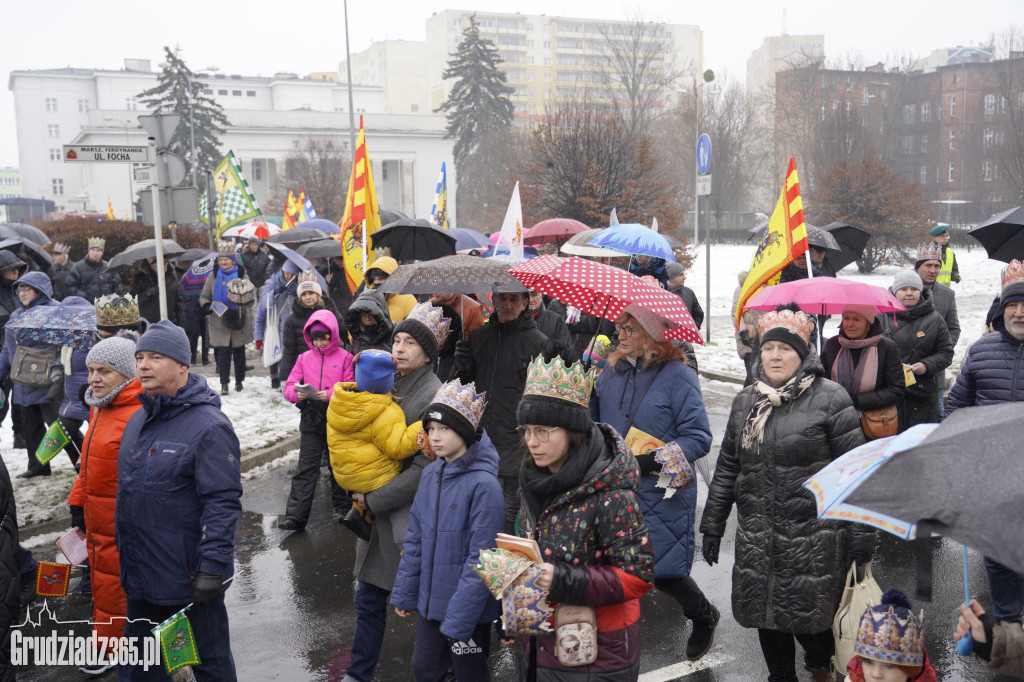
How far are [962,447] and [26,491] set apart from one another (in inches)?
325

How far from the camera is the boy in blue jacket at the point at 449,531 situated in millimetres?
3756

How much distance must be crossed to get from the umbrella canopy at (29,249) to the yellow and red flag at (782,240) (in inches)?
384

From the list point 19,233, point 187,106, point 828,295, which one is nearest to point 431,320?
point 828,295

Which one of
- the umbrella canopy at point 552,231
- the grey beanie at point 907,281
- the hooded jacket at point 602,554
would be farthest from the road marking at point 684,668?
the umbrella canopy at point 552,231

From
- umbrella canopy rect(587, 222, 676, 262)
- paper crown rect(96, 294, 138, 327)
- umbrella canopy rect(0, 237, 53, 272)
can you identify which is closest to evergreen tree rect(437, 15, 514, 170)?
umbrella canopy rect(0, 237, 53, 272)

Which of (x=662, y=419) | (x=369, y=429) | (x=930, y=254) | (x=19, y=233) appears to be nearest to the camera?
(x=369, y=429)

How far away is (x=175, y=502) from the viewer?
12.9ft

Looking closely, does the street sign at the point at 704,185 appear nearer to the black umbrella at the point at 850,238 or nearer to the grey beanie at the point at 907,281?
the black umbrella at the point at 850,238

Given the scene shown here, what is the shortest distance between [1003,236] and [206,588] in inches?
283

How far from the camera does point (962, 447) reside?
2111 mm

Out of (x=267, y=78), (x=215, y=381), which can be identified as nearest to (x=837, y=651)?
(x=215, y=381)

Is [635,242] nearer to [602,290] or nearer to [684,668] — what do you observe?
[602,290]

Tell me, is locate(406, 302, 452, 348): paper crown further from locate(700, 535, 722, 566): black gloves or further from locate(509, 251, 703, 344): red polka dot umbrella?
locate(700, 535, 722, 566): black gloves

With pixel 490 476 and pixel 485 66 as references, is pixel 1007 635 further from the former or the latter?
pixel 485 66
